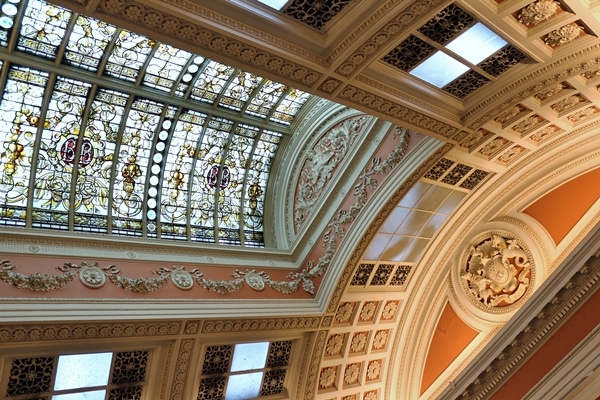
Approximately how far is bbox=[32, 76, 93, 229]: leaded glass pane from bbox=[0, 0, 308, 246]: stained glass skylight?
1.0 inches

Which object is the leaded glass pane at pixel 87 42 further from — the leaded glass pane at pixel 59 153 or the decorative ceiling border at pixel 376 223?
the decorative ceiling border at pixel 376 223

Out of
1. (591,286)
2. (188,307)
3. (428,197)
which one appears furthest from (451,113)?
(188,307)

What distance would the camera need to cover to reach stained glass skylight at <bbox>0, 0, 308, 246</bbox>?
12781 mm

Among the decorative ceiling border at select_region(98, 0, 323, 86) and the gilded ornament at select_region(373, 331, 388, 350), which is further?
the gilded ornament at select_region(373, 331, 388, 350)

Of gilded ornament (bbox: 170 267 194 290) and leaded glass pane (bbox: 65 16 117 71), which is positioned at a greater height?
leaded glass pane (bbox: 65 16 117 71)

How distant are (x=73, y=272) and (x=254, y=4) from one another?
6.79 m

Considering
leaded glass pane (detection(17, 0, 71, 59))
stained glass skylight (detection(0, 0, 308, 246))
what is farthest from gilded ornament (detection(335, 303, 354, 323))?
leaded glass pane (detection(17, 0, 71, 59))

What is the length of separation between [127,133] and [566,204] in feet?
43.8

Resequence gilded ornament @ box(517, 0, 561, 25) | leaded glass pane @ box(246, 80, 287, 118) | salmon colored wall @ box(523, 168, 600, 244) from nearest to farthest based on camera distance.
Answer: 1. gilded ornament @ box(517, 0, 561, 25)
2. leaded glass pane @ box(246, 80, 287, 118)
3. salmon colored wall @ box(523, 168, 600, 244)

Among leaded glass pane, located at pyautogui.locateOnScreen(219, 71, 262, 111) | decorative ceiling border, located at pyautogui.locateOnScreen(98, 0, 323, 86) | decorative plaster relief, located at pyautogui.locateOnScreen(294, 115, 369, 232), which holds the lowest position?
decorative ceiling border, located at pyautogui.locateOnScreen(98, 0, 323, 86)

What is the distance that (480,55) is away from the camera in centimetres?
1054

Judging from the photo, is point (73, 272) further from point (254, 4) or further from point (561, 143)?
point (561, 143)

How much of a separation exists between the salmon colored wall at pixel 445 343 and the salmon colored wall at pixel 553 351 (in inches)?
394

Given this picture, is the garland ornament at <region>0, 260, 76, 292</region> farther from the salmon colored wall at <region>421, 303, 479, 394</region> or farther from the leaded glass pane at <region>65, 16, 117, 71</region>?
the salmon colored wall at <region>421, 303, 479, 394</region>
